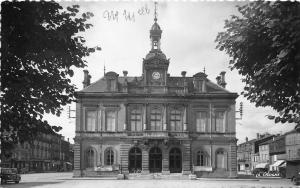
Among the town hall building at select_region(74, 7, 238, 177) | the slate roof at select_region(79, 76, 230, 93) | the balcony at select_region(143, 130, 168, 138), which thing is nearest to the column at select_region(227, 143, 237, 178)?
the town hall building at select_region(74, 7, 238, 177)

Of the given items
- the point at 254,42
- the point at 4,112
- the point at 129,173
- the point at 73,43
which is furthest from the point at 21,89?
the point at 129,173

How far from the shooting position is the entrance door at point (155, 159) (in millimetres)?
45812

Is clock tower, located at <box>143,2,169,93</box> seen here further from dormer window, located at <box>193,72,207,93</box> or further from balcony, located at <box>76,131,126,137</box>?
balcony, located at <box>76,131,126,137</box>

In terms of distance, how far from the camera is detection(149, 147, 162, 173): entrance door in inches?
1804

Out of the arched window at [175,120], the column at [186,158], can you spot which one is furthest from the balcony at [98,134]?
the column at [186,158]

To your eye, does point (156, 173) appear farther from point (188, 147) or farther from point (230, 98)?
point (230, 98)

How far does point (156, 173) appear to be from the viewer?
45.0 metres

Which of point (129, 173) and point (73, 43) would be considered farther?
point (129, 173)

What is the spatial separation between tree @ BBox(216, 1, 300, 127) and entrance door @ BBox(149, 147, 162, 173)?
3082cm

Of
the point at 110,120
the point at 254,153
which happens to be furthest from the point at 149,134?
the point at 254,153

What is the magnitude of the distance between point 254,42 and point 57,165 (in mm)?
98676

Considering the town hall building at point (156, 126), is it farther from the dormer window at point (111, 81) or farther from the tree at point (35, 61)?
the tree at point (35, 61)

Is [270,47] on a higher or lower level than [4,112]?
higher

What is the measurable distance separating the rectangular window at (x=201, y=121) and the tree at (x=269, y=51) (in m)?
30.6
